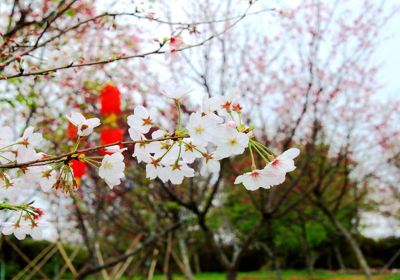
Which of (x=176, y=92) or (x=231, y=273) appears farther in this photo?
(x=231, y=273)

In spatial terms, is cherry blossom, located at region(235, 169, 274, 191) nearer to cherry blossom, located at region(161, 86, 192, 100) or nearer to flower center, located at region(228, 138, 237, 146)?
flower center, located at region(228, 138, 237, 146)

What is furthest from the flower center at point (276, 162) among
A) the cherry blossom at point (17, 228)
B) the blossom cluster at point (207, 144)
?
the cherry blossom at point (17, 228)

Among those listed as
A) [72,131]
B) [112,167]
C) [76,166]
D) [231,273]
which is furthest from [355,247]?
[112,167]

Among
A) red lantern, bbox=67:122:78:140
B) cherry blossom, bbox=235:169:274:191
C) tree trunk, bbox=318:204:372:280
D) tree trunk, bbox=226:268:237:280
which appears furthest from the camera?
tree trunk, bbox=318:204:372:280

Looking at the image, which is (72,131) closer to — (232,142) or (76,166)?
(76,166)

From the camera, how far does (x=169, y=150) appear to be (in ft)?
3.38

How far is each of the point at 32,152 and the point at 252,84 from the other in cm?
725

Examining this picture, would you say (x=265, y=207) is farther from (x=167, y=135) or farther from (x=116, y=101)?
(x=167, y=135)

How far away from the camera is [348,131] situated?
30.2ft

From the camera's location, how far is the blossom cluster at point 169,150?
92 centimetres

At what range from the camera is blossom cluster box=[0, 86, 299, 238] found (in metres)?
0.92

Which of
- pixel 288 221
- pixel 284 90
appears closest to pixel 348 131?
pixel 284 90

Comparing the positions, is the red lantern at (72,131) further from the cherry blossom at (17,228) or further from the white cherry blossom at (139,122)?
the cherry blossom at (17,228)

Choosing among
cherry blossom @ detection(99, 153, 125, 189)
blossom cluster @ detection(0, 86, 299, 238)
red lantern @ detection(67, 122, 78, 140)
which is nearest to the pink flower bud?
blossom cluster @ detection(0, 86, 299, 238)
